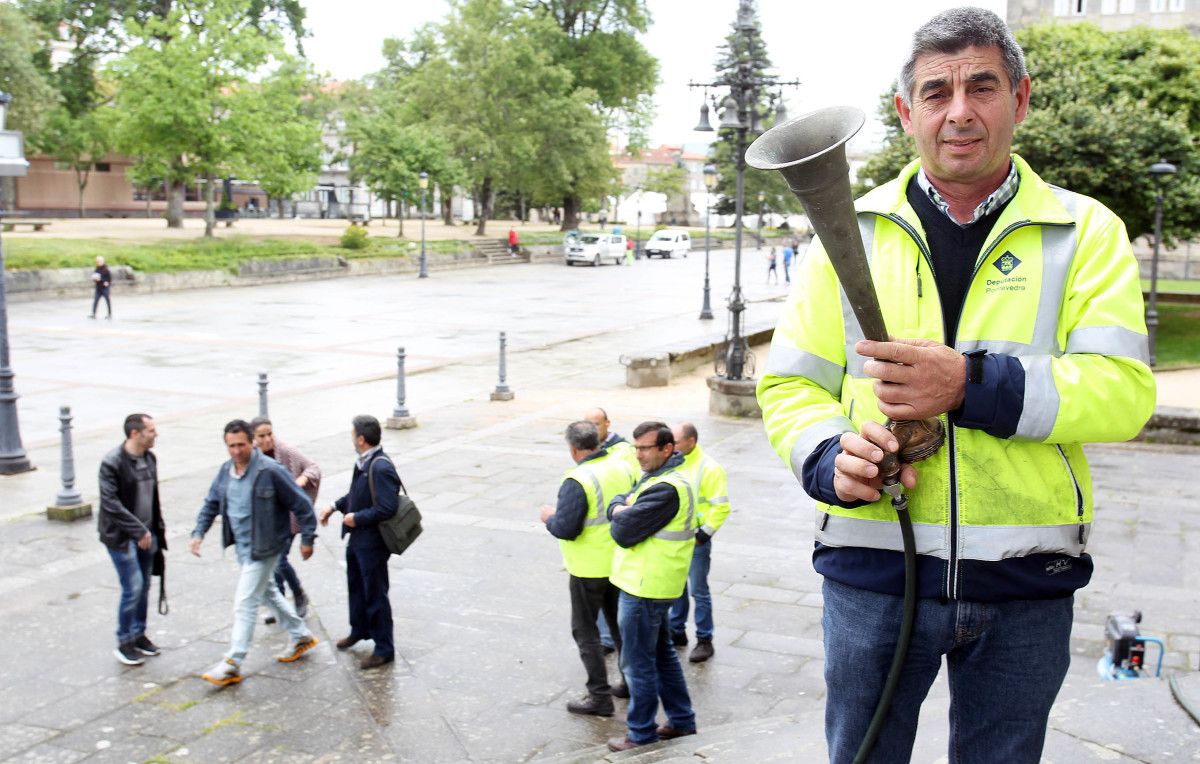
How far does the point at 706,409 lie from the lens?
57.7ft

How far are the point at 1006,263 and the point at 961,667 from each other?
2.85 ft

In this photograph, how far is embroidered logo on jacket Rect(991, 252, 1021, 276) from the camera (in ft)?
7.72

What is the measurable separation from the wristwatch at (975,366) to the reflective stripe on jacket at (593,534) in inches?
182

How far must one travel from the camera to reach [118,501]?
7641 millimetres

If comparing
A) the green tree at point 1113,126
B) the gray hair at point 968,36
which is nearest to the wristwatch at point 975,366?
the gray hair at point 968,36

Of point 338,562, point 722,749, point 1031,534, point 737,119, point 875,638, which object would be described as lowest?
point 338,562

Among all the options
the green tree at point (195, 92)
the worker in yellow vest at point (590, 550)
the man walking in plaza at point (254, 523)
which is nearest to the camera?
the worker in yellow vest at point (590, 550)

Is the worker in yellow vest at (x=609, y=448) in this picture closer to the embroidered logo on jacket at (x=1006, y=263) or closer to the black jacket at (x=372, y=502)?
the black jacket at (x=372, y=502)

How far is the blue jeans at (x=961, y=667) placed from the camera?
2.36 m

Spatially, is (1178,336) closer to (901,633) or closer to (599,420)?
(599,420)

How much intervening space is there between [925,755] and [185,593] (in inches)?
256

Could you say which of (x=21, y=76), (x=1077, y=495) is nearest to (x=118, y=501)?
(x=1077, y=495)

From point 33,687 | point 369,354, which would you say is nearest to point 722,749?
point 33,687

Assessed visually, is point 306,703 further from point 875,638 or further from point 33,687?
point 875,638
